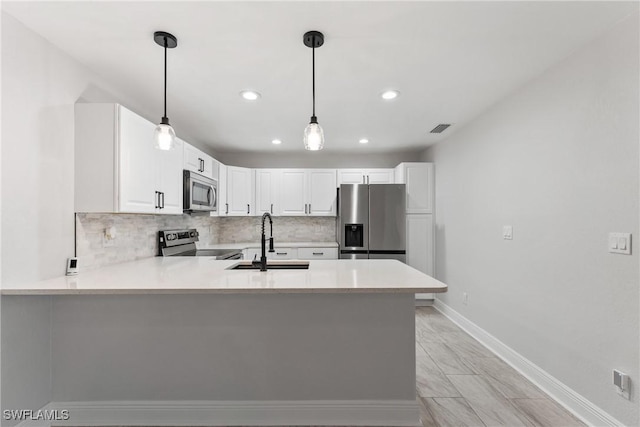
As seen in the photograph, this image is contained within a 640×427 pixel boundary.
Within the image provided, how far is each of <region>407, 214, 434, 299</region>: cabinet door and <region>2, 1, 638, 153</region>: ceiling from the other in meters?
1.78

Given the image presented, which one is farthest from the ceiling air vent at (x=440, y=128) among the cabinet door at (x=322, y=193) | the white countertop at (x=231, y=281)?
the white countertop at (x=231, y=281)

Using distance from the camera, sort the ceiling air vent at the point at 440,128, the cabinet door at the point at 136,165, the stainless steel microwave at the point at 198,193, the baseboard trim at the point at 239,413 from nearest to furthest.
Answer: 1. the baseboard trim at the point at 239,413
2. the cabinet door at the point at 136,165
3. the stainless steel microwave at the point at 198,193
4. the ceiling air vent at the point at 440,128

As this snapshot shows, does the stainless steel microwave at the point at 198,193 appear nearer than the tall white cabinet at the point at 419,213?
Yes

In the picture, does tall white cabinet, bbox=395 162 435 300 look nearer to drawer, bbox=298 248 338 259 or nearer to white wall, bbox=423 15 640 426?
drawer, bbox=298 248 338 259

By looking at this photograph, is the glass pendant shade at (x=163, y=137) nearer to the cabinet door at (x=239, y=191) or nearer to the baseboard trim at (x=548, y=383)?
the cabinet door at (x=239, y=191)

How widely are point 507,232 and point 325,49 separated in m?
2.20

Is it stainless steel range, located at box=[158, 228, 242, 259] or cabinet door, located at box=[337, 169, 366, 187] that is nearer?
stainless steel range, located at box=[158, 228, 242, 259]

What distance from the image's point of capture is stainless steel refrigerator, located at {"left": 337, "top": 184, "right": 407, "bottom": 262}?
4.39 m

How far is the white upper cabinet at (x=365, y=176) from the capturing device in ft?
16.2

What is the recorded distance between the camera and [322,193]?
498 cm

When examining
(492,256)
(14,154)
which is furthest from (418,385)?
(14,154)

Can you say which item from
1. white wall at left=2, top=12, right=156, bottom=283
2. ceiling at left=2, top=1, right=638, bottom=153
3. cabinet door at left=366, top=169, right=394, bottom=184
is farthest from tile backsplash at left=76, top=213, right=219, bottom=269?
cabinet door at left=366, top=169, right=394, bottom=184

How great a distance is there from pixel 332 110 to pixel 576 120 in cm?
195

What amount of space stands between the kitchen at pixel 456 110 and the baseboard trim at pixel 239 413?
346 millimetres
